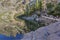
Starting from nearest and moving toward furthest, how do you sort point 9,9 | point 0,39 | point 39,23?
point 0,39 < point 39,23 < point 9,9

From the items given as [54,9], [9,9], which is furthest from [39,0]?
[9,9]

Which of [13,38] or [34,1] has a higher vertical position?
[34,1]

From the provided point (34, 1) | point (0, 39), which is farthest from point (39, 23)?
point (0, 39)

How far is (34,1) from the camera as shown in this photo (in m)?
4.14

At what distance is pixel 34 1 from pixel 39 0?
12cm

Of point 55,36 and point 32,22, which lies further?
point 32,22

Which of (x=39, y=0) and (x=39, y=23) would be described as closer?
(x=39, y=23)

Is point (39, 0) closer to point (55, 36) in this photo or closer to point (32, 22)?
point (32, 22)

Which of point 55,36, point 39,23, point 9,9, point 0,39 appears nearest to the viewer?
point 55,36

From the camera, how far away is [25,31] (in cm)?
357

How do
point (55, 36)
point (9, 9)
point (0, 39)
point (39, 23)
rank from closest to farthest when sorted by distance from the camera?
point (55, 36)
point (0, 39)
point (39, 23)
point (9, 9)

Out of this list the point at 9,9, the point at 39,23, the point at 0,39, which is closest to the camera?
the point at 0,39

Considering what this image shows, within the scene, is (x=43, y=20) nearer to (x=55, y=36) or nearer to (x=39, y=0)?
(x=39, y=0)

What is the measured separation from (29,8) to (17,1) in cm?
34
